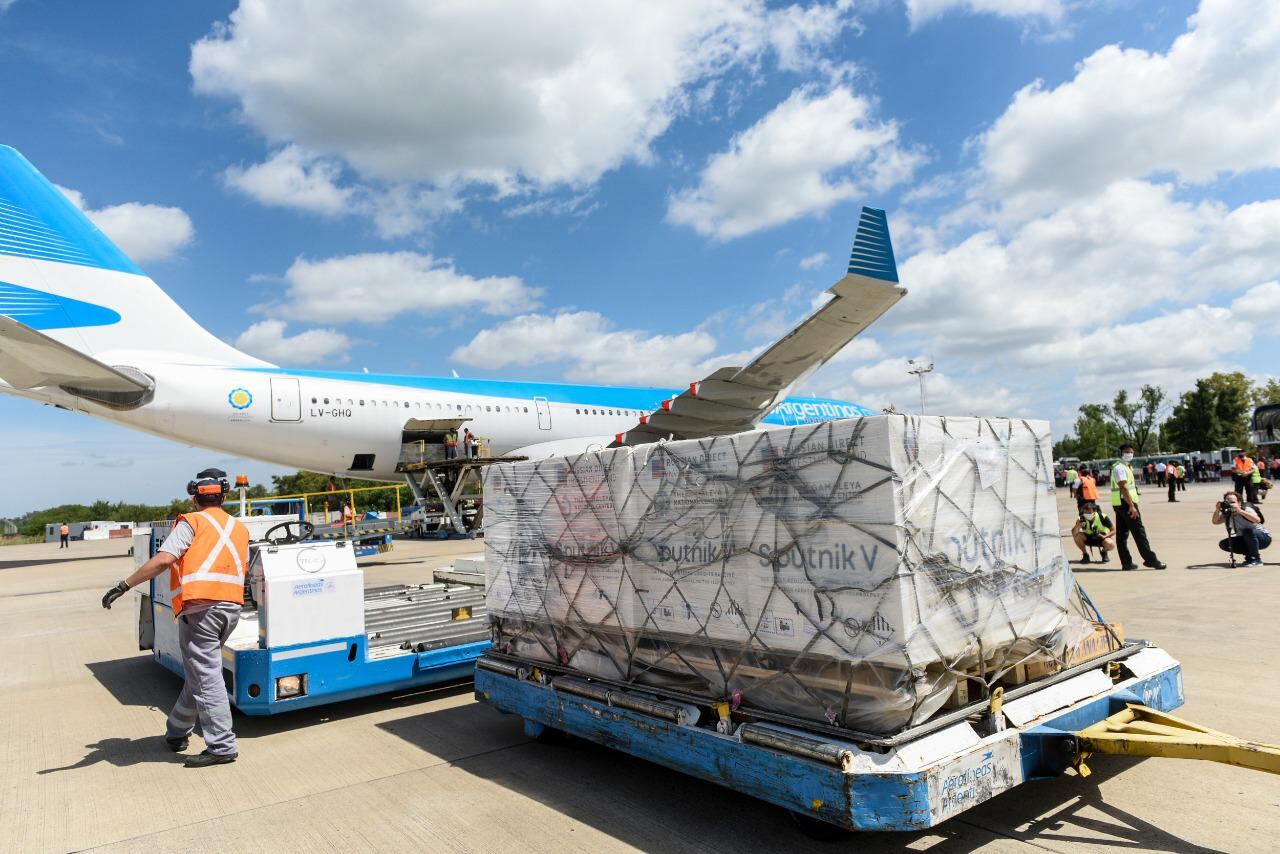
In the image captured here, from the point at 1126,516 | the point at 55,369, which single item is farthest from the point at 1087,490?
the point at 55,369

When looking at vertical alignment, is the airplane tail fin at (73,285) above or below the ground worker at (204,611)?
above

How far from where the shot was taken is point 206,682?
4.97 meters

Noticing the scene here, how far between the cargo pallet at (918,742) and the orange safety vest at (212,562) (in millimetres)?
2521

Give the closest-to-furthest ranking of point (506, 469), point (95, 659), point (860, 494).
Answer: point (860, 494), point (506, 469), point (95, 659)

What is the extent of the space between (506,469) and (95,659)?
21.7ft

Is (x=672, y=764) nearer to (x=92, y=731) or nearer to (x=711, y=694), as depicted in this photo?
(x=711, y=694)

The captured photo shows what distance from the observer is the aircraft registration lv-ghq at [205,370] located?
13.9m

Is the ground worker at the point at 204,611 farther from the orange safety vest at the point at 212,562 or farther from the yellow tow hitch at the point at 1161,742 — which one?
the yellow tow hitch at the point at 1161,742

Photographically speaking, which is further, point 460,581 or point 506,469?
point 460,581

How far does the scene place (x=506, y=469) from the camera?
504 cm

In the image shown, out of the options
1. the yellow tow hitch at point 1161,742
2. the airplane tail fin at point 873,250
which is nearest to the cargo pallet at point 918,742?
the yellow tow hitch at point 1161,742

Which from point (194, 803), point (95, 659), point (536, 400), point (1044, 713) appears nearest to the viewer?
point (1044, 713)

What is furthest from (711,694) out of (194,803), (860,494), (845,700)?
(194,803)

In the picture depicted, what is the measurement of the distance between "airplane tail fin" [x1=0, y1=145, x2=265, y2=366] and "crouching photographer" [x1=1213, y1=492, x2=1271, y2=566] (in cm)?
1859
